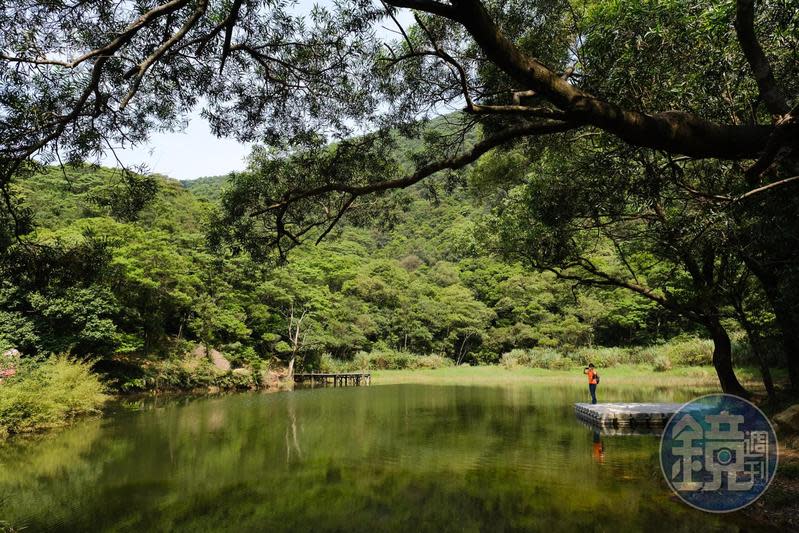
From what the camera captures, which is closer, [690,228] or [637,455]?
[690,228]

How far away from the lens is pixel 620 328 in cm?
3216

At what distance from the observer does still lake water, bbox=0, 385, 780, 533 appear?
216 inches

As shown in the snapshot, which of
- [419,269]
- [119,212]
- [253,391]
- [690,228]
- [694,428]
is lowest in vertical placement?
[253,391]

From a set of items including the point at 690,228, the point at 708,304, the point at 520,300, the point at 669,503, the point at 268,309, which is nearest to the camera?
the point at 690,228

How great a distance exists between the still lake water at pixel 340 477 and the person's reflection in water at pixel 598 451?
0.03 meters

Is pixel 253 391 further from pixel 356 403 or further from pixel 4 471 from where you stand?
pixel 4 471

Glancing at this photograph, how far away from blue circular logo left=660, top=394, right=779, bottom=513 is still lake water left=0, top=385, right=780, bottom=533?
9.4 inches

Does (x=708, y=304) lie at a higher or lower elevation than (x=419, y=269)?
lower

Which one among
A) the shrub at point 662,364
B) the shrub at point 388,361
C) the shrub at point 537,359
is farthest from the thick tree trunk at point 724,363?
the shrub at point 388,361

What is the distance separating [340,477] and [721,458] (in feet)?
17.5

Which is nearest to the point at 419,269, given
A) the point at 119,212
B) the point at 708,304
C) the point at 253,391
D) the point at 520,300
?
the point at 520,300

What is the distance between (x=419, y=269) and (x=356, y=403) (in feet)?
87.9

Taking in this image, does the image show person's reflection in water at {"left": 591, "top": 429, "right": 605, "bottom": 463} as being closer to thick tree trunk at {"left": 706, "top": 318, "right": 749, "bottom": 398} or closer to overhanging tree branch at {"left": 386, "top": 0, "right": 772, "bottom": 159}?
thick tree trunk at {"left": 706, "top": 318, "right": 749, "bottom": 398}

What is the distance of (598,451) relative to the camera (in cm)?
842
